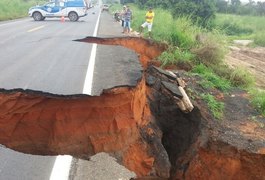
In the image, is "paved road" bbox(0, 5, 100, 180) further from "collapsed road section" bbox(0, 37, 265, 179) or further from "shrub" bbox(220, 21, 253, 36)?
"shrub" bbox(220, 21, 253, 36)

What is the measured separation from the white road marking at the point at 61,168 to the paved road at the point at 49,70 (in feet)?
0.20

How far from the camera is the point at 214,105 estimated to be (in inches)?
307

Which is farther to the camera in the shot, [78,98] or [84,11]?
[84,11]

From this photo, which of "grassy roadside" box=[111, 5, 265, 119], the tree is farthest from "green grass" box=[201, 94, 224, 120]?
the tree

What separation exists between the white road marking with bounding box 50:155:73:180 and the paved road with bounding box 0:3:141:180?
0.06 m

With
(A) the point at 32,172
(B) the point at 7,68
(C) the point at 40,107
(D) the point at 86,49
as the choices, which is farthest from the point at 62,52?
(A) the point at 32,172

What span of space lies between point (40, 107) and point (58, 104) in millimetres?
296

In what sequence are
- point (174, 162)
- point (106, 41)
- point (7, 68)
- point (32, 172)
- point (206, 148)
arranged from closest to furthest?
point (32, 172) → point (206, 148) → point (174, 162) → point (7, 68) → point (106, 41)

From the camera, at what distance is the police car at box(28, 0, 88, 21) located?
84.7 feet

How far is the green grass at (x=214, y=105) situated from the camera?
747cm

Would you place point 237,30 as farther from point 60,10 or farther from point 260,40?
point 60,10

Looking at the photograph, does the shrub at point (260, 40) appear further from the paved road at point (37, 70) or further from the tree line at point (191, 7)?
the paved road at point (37, 70)

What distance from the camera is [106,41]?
43.7 ft

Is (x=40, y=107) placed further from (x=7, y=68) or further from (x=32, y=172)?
(x=7, y=68)
